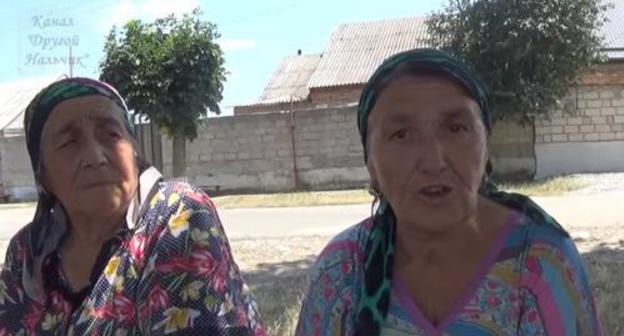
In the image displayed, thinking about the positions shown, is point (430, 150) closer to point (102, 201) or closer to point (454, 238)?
point (454, 238)

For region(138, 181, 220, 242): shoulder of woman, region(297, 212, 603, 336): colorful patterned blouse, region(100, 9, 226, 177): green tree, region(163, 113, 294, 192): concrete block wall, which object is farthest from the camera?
region(163, 113, 294, 192): concrete block wall

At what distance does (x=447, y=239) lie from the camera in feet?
5.08

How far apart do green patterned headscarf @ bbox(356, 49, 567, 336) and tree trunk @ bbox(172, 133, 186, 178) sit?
13965 millimetres

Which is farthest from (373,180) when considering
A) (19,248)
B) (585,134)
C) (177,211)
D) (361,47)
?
(361,47)

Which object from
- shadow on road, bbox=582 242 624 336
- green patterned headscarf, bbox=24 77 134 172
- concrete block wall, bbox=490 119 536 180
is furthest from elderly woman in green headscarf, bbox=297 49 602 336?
concrete block wall, bbox=490 119 536 180

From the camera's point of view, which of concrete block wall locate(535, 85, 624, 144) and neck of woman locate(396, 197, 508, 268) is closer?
neck of woman locate(396, 197, 508, 268)

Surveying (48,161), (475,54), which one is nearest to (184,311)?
(48,161)

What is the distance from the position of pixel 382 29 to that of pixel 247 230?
1700 cm

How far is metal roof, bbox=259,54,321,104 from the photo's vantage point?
2520 centimetres

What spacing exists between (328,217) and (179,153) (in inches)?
236

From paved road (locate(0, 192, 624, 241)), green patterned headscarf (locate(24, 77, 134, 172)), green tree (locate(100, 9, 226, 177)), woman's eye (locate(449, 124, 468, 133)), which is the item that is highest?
green tree (locate(100, 9, 226, 177))

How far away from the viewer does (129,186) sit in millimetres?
2082

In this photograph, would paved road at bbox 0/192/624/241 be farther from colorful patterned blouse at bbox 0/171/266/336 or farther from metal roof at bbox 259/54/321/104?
metal roof at bbox 259/54/321/104

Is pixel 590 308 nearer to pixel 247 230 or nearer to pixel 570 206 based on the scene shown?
pixel 247 230
